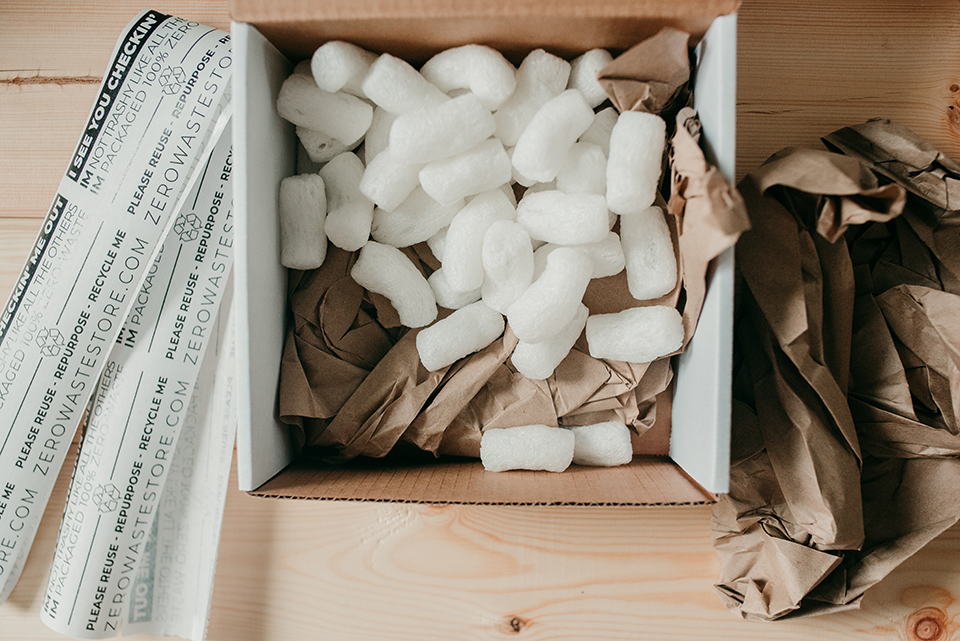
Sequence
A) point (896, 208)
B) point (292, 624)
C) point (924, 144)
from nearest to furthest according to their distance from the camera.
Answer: point (896, 208) < point (924, 144) < point (292, 624)

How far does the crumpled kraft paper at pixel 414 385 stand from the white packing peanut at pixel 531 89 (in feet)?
0.51

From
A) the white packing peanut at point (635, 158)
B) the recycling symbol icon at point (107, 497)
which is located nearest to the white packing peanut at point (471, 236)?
the white packing peanut at point (635, 158)

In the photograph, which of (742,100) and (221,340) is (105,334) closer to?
(221,340)

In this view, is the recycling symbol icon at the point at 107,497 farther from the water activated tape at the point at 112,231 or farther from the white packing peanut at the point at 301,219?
the white packing peanut at the point at 301,219

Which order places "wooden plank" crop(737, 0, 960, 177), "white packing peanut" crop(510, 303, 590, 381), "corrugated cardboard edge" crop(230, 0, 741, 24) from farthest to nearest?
"wooden plank" crop(737, 0, 960, 177), "white packing peanut" crop(510, 303, 590, 381), "corrugated cardboard edge" crop(230, 0, 741, 24)

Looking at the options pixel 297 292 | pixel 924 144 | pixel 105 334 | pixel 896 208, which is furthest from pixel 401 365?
pixel 924 144

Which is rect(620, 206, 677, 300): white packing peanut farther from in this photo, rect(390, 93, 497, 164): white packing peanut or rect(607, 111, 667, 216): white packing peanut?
rect(390, 93, 497, 164): white packing peanut

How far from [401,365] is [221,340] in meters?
0.24

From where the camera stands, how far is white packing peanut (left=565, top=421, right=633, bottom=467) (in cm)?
64

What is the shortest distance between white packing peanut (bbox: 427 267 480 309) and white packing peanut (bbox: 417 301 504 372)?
1 centimetres

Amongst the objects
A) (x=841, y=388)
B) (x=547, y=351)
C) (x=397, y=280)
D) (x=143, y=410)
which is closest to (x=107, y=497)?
(x=143, y=410)

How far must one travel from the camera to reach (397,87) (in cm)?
59

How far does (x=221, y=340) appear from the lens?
0.74 metres

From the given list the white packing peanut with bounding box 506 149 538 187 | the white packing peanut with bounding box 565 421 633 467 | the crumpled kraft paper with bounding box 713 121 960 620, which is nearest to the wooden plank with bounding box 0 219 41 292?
the white packing peanut with bounding box 506 149 538 187
